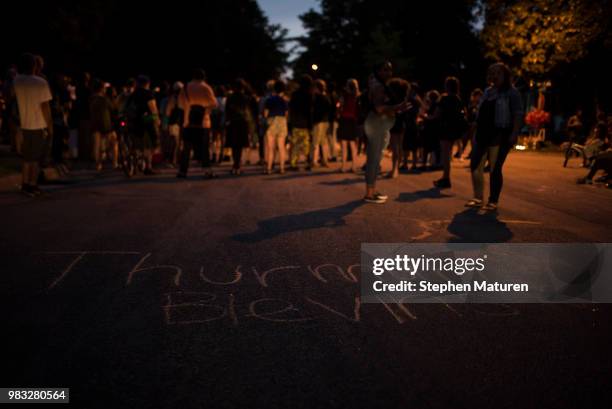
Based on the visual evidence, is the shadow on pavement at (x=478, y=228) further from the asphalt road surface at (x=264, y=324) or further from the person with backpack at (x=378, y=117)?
the person with backpack at (x=378, y=117)

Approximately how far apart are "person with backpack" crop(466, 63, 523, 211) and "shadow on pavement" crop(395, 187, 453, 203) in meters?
1.46

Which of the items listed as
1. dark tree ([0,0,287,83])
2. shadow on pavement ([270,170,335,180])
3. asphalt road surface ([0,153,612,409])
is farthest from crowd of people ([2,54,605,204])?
dark tree ([0,0,287,83])

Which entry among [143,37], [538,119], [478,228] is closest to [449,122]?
[478,228]

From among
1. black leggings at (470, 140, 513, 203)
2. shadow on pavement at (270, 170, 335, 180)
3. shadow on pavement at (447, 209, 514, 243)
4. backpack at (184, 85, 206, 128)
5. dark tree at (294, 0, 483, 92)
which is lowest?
shadow on pavement at (270, 170, 335, 180)

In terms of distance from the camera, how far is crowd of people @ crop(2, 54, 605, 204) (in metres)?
9.05

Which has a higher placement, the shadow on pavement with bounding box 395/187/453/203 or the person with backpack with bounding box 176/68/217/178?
the person with backpack with bounding box 176/68/217/178

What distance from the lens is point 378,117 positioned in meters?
9.47

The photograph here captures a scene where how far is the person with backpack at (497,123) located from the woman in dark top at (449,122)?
2552 millimetres

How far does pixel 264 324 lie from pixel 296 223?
3.82m

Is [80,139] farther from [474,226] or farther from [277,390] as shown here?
[277,390]

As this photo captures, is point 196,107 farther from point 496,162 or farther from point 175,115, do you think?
point 496,162

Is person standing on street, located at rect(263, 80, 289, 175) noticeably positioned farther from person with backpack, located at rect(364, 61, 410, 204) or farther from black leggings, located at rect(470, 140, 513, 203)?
black leggings, located at rect(470, 140, 513, 203)

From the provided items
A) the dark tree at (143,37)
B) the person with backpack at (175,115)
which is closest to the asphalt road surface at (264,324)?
the person with backpack at (175,115)

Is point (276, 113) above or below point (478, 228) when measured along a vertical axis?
above
